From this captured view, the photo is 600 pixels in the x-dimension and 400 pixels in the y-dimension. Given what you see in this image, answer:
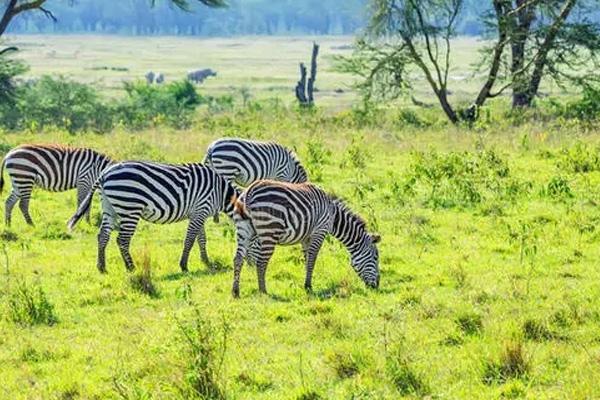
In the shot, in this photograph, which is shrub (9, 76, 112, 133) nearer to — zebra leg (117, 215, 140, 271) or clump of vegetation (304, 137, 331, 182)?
clump of vegetation (304, 137, 331, 182)

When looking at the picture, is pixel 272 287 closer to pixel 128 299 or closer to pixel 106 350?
pixel 128 299

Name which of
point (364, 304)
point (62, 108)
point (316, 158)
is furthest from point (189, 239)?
point (62, 108)

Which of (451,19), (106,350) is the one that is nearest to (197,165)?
(106,350)

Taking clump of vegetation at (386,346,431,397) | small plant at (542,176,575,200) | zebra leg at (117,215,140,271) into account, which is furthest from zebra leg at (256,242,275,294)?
small plant at (542,176,575,200)

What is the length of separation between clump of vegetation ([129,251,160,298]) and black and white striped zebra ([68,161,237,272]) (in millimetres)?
859

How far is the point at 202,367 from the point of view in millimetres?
7113

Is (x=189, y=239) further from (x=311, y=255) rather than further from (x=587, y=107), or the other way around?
(x=587, y=107)

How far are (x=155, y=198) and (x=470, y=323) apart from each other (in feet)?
15.3

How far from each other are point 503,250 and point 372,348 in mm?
4727

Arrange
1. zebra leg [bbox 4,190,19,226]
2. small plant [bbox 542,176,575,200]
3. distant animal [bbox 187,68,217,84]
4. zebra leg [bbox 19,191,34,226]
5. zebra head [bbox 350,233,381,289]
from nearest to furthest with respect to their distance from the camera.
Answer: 1. zebra head [bbox 350,233,381,289]
2. zebra leg [bbox 4,190,19,226]
3. zebra leg [bbox 19,191,34,226]
4. small plant [bbox 542,176,575,200]
5. distant animal [bbox 187,68,217,84]

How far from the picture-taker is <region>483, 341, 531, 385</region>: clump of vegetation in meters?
7.40

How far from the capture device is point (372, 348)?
26.7 feet

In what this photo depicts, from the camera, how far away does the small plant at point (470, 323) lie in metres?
8.66

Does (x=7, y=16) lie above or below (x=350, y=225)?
above
